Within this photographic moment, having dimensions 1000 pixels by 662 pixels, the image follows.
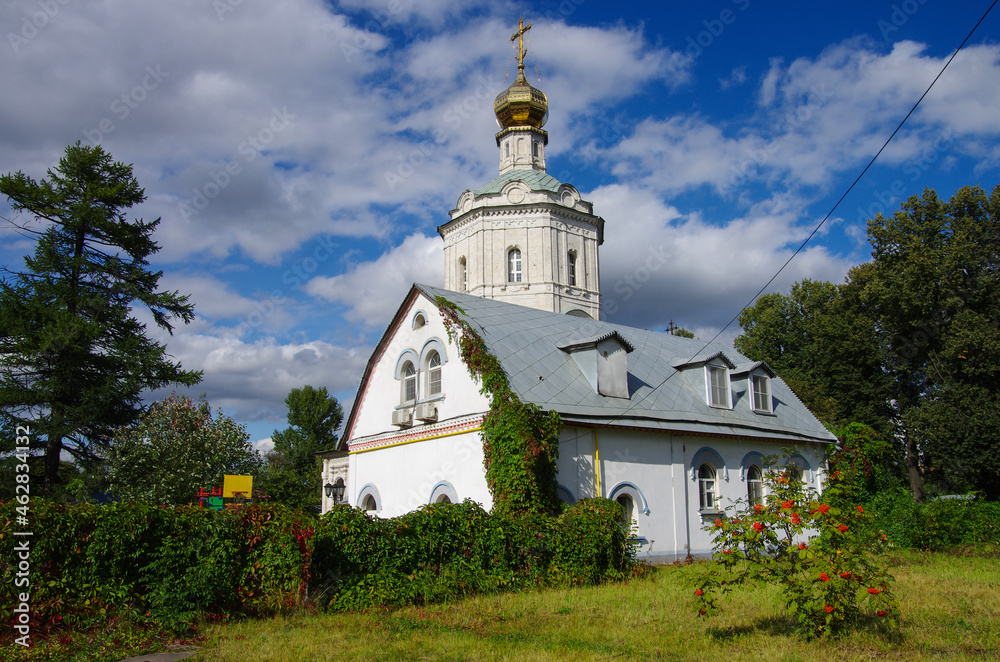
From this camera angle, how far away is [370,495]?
20.1m

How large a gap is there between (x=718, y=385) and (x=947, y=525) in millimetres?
6768

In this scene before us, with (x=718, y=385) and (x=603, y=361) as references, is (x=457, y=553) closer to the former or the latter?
(x=603, y=361)

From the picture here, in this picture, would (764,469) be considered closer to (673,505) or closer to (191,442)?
(673,505)

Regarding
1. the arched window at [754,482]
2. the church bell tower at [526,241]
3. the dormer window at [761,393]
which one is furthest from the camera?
the church bell tower at [526,241]

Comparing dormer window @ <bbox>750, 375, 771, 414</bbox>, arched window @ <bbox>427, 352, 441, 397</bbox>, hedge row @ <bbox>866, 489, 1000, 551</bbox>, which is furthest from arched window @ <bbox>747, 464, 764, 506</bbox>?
arched window @ <bbox>427, 352, 441, 397</bbox>

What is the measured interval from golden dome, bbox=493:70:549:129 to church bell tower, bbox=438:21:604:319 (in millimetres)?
48

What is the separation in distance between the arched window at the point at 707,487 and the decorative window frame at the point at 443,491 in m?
6.57

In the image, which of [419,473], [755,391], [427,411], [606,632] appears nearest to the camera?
[606,632]

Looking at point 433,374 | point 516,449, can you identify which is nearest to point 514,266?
point 433,374

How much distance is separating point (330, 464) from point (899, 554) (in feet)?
64.2

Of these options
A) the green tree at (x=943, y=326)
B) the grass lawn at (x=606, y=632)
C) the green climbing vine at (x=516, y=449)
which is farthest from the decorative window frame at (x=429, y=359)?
the green tree at (x=943, y=326)

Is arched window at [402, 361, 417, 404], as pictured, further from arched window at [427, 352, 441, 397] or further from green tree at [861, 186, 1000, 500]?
green tree at [861, 186, 1000, 500]

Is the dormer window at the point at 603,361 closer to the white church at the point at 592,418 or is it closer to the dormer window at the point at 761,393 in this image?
the white church at the point at 592,418

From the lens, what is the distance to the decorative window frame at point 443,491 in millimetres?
16359
